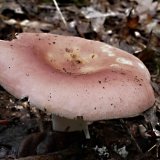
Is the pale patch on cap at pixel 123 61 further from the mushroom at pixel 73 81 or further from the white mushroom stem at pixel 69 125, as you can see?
the white mushroom stem at pixel 69 125

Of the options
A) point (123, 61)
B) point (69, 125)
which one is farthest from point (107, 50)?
point (69, 125)

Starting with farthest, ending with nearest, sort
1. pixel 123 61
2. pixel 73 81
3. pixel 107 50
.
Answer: pixel 107 50 < pixel 123 61 < pixel 73 81

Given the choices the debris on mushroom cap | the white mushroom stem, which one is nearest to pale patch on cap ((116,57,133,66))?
the debris on mushroom cap

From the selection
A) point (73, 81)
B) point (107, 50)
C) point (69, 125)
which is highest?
point (73, 81)

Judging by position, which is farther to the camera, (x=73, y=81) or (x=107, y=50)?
(x=107, y=50)

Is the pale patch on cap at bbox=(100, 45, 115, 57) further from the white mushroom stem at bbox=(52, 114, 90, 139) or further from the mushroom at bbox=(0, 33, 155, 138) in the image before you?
the white mushroom stem at bbox=(52, 114, 90, 139)

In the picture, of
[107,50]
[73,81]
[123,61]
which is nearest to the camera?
[73,81]

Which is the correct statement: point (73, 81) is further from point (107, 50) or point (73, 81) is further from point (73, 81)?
point (107, 50)

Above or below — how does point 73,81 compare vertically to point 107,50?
above
